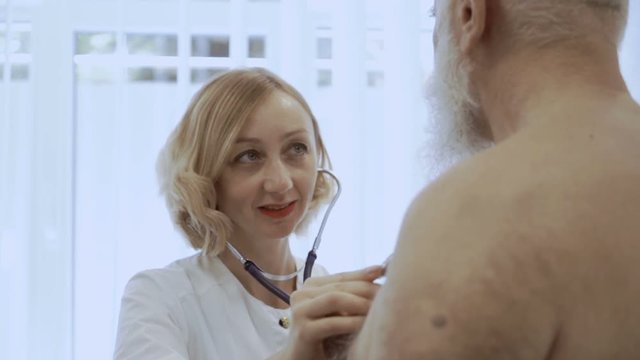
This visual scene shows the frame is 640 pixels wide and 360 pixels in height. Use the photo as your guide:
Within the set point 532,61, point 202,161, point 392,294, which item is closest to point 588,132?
point 532,61

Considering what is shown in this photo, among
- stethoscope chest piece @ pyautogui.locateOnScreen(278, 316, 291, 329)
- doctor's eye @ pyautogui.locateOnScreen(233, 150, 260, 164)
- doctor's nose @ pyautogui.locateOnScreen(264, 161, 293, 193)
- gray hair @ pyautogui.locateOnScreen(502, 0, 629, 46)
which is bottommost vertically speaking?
stethoscope chest piece @ pyautogui.locateOnScreen(278, 316, 291, 329)

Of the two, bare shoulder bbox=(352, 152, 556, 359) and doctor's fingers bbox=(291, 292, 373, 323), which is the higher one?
bare shoulder bbox=(352, 152, 556, 359)

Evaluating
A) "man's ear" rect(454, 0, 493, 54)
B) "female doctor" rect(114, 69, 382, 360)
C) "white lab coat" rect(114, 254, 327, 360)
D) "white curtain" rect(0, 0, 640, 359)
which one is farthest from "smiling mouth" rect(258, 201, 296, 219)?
"white curtain" rect(0, 0, 640, 359)

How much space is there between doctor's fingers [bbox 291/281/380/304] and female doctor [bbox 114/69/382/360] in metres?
0.39

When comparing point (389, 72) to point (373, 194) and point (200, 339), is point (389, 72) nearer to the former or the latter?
point (373, 194)

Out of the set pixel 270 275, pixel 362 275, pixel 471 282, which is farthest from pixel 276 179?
pixel 471 282

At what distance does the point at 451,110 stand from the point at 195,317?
0.71 m

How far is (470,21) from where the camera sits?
2.85 ft

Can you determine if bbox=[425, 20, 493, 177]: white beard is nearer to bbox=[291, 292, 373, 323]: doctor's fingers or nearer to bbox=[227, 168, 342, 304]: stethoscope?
bbox=[291, 292, 373, 323]: doctor's fingers

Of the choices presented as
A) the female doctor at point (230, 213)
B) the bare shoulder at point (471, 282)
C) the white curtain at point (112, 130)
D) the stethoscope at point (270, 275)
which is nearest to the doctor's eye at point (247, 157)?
the female doctor at point (230, 213)

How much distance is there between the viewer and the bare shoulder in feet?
2.27

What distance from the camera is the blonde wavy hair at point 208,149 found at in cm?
145

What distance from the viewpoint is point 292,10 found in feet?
8.28

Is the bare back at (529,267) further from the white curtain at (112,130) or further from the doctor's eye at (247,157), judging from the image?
the white curtain at (112,130)
